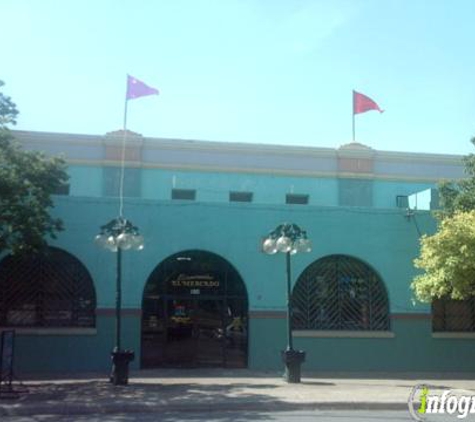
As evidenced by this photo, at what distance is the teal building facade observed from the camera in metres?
18.2

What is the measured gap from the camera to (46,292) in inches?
720

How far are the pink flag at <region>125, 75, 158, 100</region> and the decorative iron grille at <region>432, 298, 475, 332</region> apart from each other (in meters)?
11.2

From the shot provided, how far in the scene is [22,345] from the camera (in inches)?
703

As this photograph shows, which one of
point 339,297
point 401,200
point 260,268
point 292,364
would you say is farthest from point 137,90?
point 401,200

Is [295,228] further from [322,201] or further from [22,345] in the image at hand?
[322,201]

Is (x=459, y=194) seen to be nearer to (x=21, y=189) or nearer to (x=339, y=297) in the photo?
(x=339, y=297)

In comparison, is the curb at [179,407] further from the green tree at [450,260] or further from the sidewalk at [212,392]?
the green tree at [450,260]

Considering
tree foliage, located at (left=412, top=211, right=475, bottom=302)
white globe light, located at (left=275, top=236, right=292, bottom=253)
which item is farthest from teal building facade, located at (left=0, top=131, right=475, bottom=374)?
tree foliage, located at (left=412, top=211, right=475, bottom=302)

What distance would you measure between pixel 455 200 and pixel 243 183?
1066 centimetres

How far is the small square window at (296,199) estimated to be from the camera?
90.7 feet

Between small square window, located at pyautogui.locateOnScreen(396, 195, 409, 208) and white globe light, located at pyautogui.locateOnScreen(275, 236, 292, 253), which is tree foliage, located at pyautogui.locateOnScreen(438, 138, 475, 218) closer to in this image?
white globe light, located at pyautogui.locateOnScreen(275, 236, 292, 253)

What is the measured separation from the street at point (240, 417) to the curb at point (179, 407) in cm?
26

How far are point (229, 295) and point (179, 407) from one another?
21.7 ft

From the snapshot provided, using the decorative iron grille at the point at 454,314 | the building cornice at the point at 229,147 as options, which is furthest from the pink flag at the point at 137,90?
the decorative iron grille at the point at 454,314
